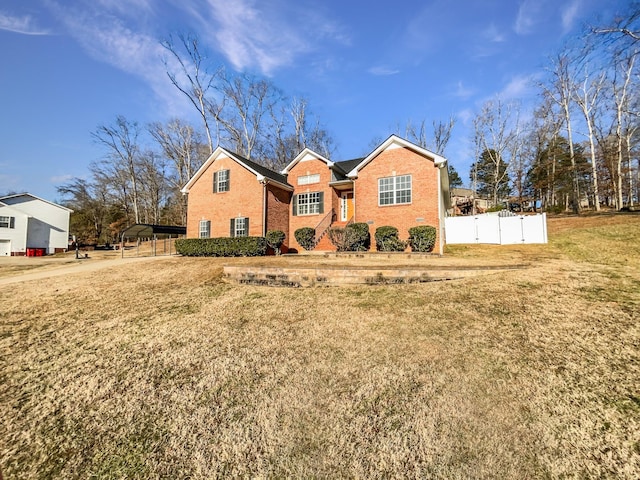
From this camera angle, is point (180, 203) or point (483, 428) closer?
point (483, 428)

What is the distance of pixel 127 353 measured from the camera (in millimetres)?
4223

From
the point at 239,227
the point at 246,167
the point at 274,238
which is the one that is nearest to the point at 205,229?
the point at 239,227

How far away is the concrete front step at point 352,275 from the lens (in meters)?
6.87

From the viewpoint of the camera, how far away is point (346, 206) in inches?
734

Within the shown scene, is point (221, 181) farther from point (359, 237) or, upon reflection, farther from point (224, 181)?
point (359, 237)

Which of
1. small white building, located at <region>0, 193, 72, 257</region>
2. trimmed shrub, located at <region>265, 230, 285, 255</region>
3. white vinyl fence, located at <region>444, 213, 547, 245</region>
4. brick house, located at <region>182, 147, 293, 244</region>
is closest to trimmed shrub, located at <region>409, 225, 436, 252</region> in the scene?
white vinyl fence, located at <region>444, 213, 547, 245</region>

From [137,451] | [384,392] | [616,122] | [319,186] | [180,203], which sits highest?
[616,122]

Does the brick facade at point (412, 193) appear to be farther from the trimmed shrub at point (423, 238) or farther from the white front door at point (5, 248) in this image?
the white front door at point (5, 248)

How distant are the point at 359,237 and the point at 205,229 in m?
10.7


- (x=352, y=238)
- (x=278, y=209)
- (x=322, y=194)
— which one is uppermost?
(x=322, y=194)

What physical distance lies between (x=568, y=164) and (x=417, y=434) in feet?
119

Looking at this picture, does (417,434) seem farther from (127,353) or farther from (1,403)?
(1,403)

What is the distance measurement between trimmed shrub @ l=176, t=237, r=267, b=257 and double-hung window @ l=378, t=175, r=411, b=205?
7.08 metres

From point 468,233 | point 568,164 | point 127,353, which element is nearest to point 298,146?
point 468,233
